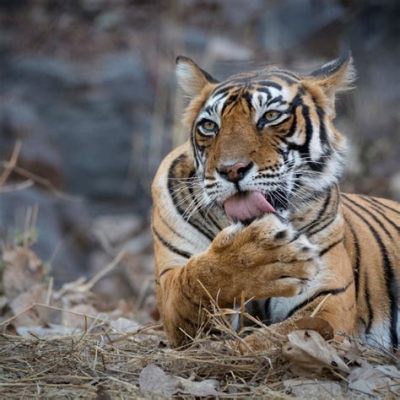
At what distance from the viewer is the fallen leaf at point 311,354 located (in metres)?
3.90

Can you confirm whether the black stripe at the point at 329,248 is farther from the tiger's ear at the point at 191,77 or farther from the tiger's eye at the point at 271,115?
the tiger's ear at the point at 191,77

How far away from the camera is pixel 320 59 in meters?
14.3

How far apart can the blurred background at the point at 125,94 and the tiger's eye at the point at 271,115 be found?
195 inches

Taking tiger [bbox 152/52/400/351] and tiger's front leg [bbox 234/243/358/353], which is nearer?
tiger [bbox 152/52/400/351]

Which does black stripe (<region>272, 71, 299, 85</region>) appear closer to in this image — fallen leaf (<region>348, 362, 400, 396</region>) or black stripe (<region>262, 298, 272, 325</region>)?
black stripe (<region>262, 298, 272, 325</region>)

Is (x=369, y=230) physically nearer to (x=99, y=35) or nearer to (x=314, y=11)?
(x=314, y=11)

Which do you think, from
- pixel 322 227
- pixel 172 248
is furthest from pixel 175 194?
pixel 322 227

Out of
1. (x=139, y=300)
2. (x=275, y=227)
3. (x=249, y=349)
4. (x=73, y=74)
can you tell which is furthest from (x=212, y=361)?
(x=73, y=74)

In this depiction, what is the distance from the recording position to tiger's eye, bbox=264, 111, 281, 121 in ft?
15.3

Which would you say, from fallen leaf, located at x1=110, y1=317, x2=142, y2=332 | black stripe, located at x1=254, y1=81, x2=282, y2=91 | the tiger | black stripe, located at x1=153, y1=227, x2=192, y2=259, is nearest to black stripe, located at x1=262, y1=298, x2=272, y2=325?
the tiger

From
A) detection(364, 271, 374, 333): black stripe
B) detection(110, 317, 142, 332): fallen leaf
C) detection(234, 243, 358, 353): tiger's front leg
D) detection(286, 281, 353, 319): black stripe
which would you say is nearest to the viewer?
detection(234, 243, 358, 353): tiger's front leg

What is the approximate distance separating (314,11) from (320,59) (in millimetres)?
1031

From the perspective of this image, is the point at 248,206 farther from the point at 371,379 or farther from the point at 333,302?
the point at 371,379

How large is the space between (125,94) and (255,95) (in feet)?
33.4
